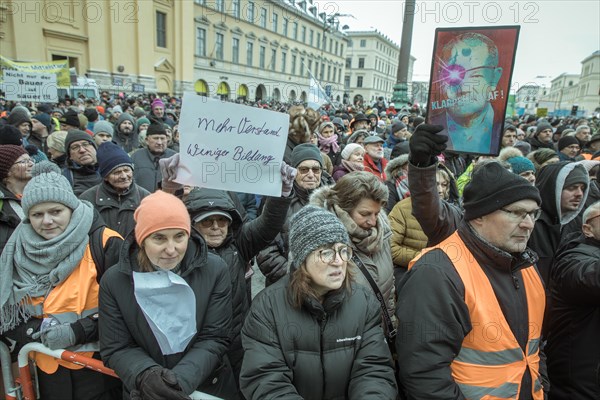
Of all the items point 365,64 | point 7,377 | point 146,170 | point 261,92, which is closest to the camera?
point 7,377

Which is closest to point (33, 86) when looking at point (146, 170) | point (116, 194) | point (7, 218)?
point (146, 170)

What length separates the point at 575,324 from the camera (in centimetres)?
200

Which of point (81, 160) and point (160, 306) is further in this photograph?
point (81, 160)

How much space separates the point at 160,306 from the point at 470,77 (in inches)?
79.9

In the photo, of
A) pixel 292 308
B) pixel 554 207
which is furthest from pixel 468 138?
pixel 292 308

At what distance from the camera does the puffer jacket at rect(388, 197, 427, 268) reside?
304 cm

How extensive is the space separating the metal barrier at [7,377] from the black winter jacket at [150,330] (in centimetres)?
76

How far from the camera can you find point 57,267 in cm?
212

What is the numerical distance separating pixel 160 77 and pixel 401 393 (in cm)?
3223

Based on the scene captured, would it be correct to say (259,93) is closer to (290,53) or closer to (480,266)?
(290,53)

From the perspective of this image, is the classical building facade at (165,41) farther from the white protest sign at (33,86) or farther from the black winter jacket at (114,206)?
the black winter jacket at (114,206)

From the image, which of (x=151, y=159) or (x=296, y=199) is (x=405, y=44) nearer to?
(x=151, y=159)

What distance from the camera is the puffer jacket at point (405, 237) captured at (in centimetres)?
304

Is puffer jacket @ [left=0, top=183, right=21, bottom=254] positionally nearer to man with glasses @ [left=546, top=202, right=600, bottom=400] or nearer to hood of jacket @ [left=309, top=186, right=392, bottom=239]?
hood of jacket @ [left=309, top=186, right=392, bottom=239]
